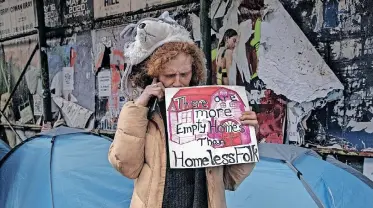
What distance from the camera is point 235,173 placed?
4.95 feet

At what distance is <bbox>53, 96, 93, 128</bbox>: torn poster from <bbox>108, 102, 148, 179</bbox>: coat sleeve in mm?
4411

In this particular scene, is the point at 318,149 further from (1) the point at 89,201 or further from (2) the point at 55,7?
(2) the point at 55,7

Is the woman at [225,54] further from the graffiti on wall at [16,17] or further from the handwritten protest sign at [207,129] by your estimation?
the graffiti on wall at [16,17]

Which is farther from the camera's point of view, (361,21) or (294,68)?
(294,68)

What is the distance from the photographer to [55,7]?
6277mm

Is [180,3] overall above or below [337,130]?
above

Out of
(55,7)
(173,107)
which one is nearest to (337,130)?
(173,107)

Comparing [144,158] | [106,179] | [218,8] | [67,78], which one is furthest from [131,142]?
[67,78]

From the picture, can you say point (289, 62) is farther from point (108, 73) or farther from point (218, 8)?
point (108, 73)

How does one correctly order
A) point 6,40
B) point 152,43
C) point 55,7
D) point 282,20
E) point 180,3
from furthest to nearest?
point 6,40
point 55,7
point 180,3
point 282,20
point 152,43

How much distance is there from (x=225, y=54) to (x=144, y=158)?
263cm

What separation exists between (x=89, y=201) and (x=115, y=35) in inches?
105

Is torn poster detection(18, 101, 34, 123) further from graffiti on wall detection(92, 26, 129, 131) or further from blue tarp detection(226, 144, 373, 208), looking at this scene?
blue tarp detection(226, 144, 373, 208)

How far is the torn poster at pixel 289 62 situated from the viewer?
3.21m
